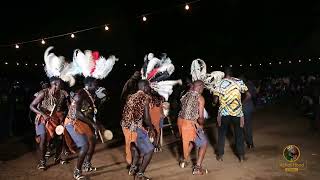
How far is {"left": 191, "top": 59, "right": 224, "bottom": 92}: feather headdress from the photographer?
8133mm

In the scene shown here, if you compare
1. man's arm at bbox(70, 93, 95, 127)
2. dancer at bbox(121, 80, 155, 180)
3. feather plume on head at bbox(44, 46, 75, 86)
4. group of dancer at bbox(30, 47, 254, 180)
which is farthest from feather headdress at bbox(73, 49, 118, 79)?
dancer at bbox(121, 80, 155, 180)

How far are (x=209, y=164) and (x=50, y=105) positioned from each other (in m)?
3.52

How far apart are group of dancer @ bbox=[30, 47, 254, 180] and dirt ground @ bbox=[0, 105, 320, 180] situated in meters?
0.27

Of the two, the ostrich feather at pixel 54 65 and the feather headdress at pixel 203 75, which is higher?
the ostrich feather at pixel 54 65

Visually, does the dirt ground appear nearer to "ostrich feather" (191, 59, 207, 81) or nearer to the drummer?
the drummer

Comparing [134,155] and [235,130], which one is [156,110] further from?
[235,130]

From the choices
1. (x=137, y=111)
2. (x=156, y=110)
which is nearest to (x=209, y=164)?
(x=156, y=110)

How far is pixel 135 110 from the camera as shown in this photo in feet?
23.5

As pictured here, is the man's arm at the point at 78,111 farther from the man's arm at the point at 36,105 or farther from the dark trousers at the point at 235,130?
the dark trousers at the point at 235,130

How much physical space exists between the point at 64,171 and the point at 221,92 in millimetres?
3538

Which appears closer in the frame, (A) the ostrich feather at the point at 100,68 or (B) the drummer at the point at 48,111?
(A) the ostrich feather at the point at 100,68

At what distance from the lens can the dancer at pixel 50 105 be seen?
822 centimetres

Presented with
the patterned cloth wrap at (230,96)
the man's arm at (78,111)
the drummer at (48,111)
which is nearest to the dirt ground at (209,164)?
the drummer at (48,111)

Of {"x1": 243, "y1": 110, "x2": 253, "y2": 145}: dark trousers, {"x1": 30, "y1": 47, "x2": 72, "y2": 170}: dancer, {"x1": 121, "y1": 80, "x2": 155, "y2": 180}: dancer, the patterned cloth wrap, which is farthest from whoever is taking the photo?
{"x1": 243, "y1": 110, "x2": 253, "y2": 145}: dark trousers
